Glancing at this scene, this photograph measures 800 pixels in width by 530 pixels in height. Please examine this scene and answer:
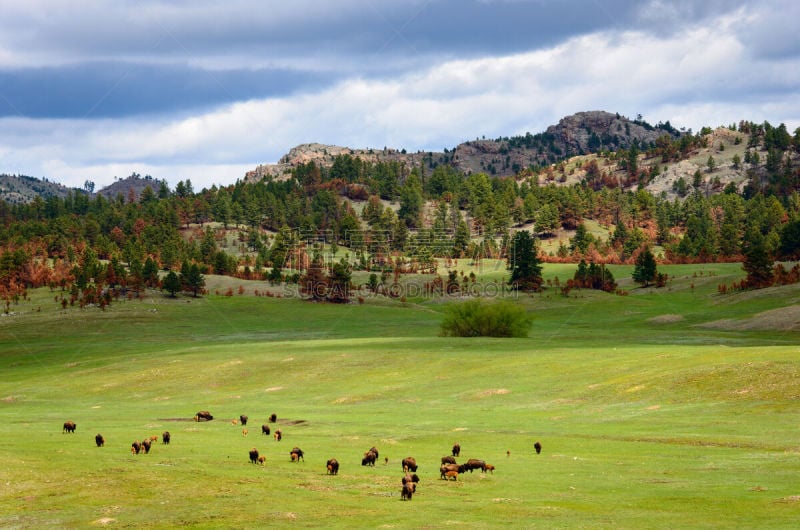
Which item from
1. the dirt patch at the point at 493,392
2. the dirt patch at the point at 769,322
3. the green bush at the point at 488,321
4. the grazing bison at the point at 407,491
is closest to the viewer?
the grazing bison at the point at 407,491

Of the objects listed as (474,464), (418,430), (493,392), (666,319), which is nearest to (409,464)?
(474,464)

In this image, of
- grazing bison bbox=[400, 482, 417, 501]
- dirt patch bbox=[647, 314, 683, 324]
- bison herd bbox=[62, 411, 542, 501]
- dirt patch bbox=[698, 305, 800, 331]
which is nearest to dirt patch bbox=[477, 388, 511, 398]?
bison herd bbox=[62, 411, 542, 501]

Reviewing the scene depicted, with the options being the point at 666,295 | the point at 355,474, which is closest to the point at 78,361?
the point at 355,474

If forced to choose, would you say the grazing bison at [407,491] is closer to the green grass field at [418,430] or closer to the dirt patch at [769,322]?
the green grass field at [418,430]

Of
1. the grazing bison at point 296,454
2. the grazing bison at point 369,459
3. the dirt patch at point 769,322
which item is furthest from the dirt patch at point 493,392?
the dirt patch at point 769,322

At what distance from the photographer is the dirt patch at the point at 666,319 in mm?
143250

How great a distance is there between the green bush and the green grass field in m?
12.0

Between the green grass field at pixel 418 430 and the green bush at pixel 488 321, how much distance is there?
12.0 m

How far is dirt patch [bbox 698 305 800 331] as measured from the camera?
11499cm

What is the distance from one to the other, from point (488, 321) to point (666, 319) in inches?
1689

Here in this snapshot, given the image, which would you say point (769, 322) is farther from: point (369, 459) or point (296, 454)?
point (296, 454)

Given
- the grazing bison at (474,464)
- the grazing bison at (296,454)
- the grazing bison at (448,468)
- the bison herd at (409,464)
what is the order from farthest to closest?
1. the grazing bison at (296,454)
2. the grazing bison at (474,464)
3. the grazing bison at (448,468)
4. the bison herd at (409,464)

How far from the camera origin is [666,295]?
616ft

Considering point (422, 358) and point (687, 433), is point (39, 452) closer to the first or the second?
point (687, 433)
